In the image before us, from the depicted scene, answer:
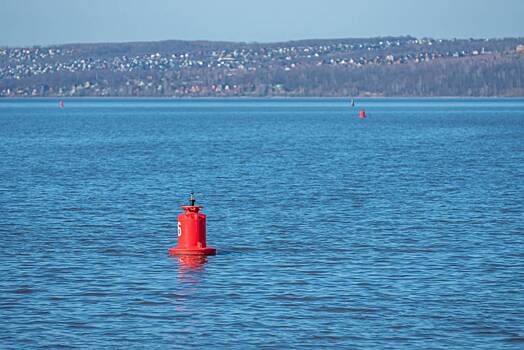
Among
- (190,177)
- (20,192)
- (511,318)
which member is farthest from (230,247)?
(190,177)

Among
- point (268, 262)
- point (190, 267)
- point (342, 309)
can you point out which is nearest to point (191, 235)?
point (190, 267)

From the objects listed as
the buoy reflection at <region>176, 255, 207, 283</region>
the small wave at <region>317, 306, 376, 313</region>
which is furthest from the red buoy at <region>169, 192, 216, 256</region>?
the small wave at <region>317, 306, 376, 313</region>

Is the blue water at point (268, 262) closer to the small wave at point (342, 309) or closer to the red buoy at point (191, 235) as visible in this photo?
the small wave at point (342, 309)

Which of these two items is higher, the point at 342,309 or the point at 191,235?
the point at 191,235

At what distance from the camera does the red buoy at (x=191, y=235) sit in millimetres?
22172

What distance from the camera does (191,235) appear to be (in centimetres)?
2264

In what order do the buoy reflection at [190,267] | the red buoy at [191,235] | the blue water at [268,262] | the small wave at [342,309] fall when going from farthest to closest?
1. the red buoy at [191,235]
2. the buoy reflection at [190,267]
3. the small wave at [342,309]
4. the blue water at [268,262]

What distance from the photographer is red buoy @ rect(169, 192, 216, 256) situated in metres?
22.2

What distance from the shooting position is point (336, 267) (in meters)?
21.3

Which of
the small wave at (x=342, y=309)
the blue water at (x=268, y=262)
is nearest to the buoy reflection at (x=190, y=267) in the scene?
the blue water at (x=268, y=262)

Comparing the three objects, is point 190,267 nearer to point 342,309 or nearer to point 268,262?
point 268,262

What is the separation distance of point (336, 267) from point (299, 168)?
109ft

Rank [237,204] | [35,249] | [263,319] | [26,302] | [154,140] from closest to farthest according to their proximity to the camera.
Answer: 1. [263,319]
2. [26,302]
3. [35,249]
4. [237,204]
5. [154,140]

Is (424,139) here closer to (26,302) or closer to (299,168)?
(299,168)
